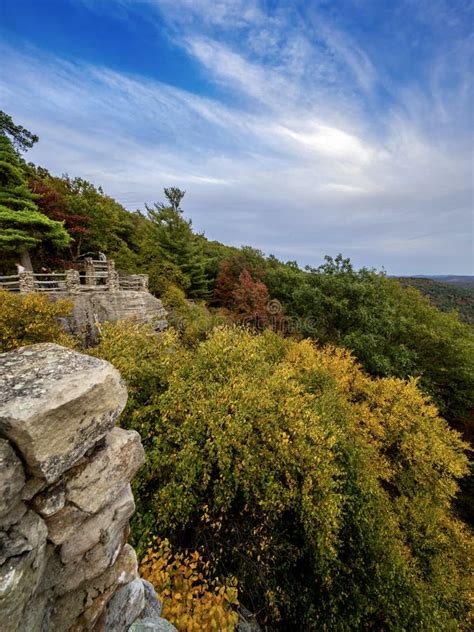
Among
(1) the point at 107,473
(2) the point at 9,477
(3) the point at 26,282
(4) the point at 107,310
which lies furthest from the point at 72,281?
(2) the point at 9,477

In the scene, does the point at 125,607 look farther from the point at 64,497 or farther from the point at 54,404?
the point at 54,404

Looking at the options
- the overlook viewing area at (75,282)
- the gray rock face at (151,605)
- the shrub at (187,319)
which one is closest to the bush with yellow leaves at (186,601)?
the gray rock face at (151,605)

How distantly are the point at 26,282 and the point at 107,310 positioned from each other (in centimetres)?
424

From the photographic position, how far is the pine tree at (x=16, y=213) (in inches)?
581

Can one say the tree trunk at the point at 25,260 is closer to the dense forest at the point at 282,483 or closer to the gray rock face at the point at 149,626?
the dense forest at the point at 282,483

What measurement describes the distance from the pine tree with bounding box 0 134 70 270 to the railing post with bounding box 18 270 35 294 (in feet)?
7.67

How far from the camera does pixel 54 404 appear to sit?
8.40ft

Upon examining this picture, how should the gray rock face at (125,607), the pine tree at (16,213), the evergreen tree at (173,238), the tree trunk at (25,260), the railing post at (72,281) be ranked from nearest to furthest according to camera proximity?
1. the gray rock face at (125,607)
2. the pine tree at (16,213)
3. the railing post at (72,281)
4. the tree trunk at (25,260)
5. the evergreen tree at (173,238)

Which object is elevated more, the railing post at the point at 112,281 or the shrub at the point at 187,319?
the railing post at the point at 112,281

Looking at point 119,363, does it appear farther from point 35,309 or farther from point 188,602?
point 188,602

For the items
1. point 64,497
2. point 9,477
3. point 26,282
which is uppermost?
point 9,477

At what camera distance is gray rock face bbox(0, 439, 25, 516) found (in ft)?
7.15

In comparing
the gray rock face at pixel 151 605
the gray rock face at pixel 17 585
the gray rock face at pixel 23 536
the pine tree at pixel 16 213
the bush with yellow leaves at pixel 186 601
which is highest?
the pine tree at pixel 16 213

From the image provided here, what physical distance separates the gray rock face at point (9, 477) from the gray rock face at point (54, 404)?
73 mm
